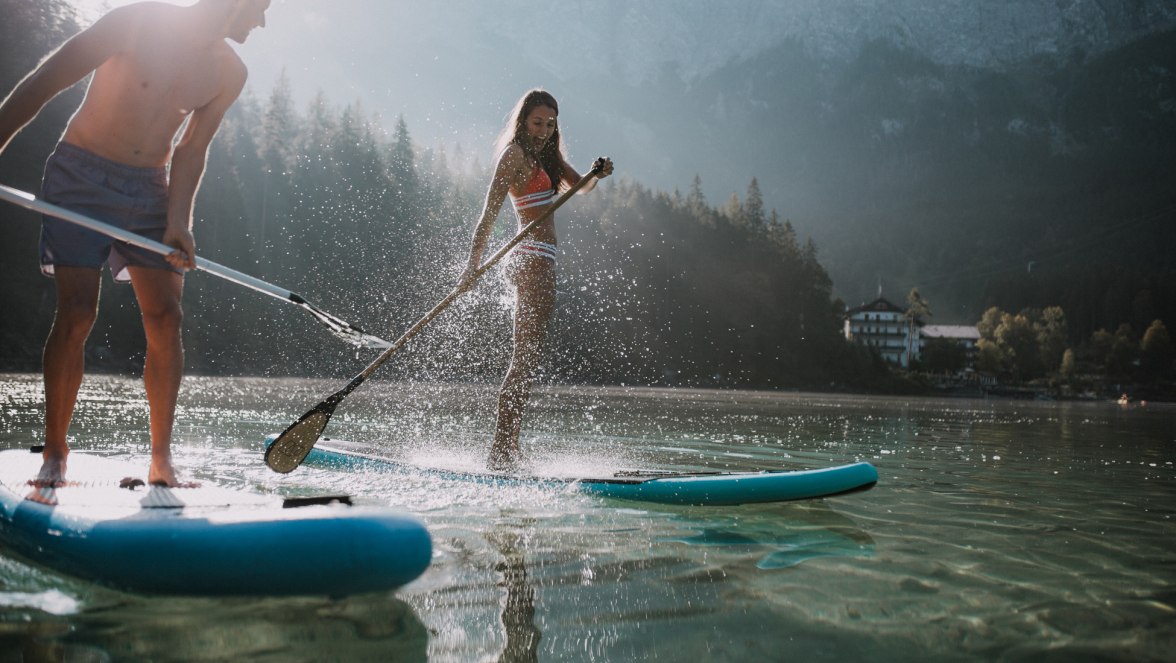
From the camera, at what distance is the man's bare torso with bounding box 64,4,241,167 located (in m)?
3.55

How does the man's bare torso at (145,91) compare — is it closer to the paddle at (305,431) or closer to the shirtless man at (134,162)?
the shirtless man at (134,162)

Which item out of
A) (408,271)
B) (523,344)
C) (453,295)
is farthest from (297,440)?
(408,271)

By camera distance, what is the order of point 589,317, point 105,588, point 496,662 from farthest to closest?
point 589,317, point 105,588, point 496,662

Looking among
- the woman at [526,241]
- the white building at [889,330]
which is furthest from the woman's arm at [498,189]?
the white building at [889,330]

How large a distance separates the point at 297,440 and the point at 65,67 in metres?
2.17

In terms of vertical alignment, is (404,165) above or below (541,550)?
above

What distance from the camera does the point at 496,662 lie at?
1.92 m

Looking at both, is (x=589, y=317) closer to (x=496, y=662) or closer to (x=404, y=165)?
(x=404, y=165)

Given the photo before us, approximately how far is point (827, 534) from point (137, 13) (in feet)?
13.7

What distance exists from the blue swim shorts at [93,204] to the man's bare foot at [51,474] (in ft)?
2.89

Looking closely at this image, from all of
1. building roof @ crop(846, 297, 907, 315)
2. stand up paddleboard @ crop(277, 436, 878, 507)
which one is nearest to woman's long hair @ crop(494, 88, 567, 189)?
stand up paddleboard @ crop(277, 436, 878, 507)

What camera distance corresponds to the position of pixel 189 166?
3.82 meters

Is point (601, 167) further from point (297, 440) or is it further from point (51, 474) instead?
point (51, 474)

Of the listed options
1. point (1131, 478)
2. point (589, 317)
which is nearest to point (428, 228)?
point (589, 317)
